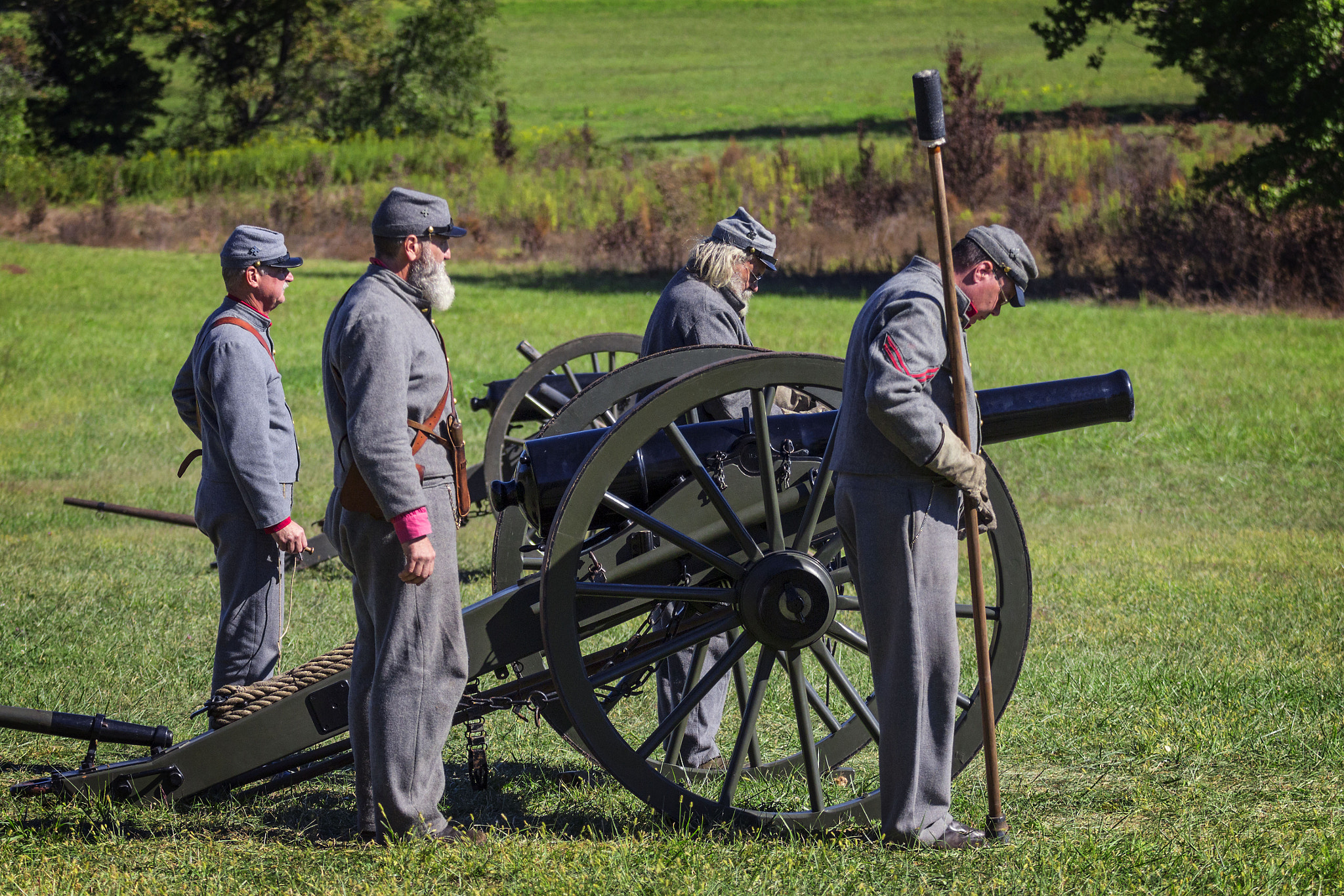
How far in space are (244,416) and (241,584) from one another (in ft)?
1.95

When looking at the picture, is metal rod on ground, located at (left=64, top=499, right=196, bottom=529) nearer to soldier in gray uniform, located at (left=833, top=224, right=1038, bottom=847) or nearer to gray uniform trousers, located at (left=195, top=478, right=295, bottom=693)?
gray uniform trousers, located at (left=195, top=478, right=295, bottom=693)

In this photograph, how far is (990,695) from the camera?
3805 mm

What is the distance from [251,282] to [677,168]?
24688 mm

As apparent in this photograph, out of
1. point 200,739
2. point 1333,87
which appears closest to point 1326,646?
point 200,739

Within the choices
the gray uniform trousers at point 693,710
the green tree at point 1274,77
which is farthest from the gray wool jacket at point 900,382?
the green tree at point 1274,77

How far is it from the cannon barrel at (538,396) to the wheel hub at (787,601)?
3617 mm

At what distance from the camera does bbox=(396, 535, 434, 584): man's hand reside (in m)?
3.72

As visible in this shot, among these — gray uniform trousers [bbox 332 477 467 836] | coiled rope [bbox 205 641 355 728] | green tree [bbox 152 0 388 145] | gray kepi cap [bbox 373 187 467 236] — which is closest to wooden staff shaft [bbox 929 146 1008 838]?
gray kepi cap [bbox 373 187 467 236]

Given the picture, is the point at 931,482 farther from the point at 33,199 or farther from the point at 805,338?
the point at 33,199

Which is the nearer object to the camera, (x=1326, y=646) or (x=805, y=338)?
(x=1326, y=646)

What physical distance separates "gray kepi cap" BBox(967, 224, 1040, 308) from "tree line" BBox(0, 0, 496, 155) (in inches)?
1361

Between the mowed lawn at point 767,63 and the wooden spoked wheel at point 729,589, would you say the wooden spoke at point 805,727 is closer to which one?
the wooden spoked wheel at point 729,589

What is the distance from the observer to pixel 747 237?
5.57 meters

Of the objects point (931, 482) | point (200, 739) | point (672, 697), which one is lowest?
point (672, 697)
